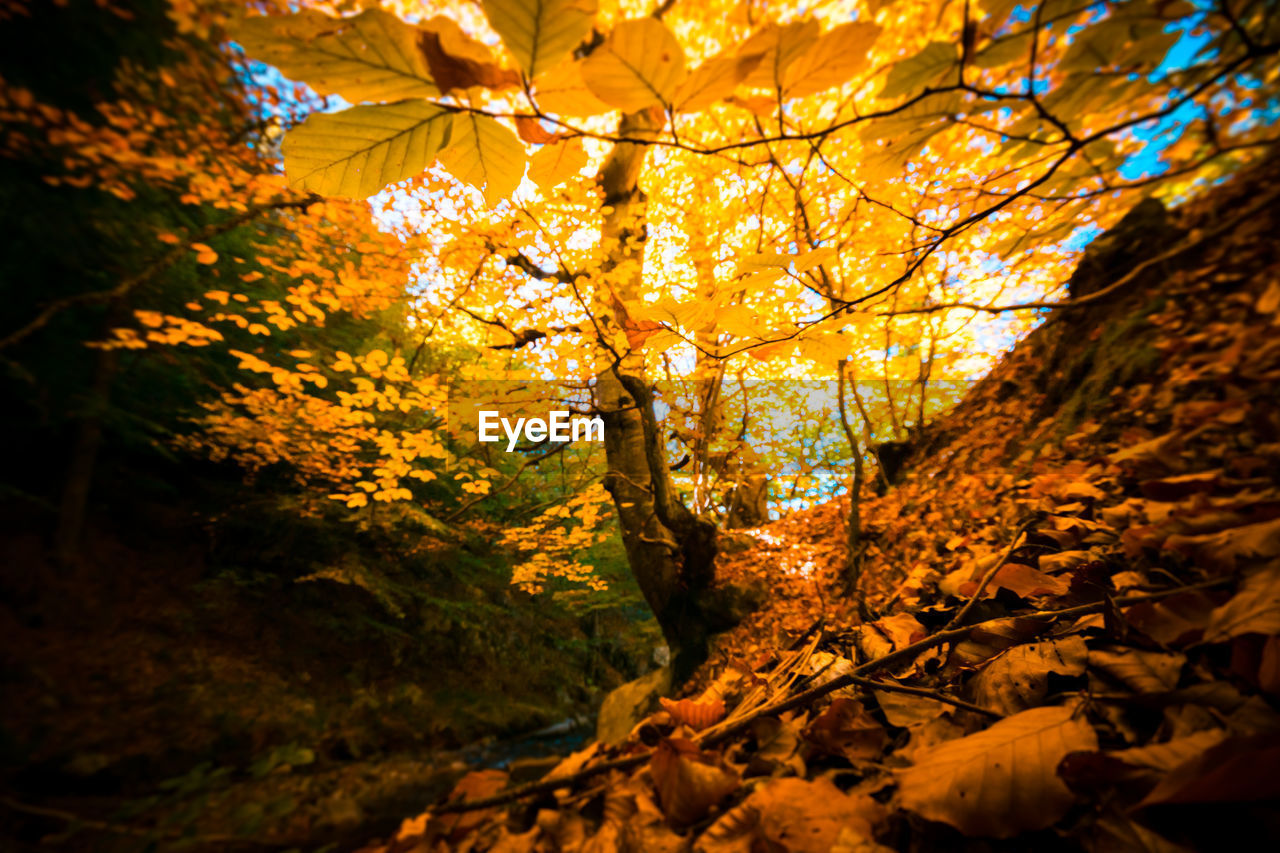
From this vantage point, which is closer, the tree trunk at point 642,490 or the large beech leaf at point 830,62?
the large beech leaf at point 830,62

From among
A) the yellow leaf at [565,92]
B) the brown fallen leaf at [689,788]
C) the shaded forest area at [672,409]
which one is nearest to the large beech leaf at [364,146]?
the shaded forest area at [672,409]

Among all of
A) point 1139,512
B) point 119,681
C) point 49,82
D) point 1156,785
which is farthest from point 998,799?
point 119,681

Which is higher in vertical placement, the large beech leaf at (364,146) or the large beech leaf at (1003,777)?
the large beech leaf at (364,146)

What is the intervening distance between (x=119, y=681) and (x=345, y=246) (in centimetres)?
378

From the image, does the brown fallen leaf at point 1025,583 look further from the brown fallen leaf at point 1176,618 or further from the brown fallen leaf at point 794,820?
the brown fallen leaf at point 794,820

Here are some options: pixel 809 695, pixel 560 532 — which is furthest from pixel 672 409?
pixel 809 695

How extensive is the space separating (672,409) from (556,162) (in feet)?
11.1

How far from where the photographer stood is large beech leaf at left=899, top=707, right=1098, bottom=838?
1.23ft

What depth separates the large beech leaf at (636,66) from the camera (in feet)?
1.22

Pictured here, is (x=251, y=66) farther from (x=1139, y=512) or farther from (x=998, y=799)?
(x=1139, y=512)

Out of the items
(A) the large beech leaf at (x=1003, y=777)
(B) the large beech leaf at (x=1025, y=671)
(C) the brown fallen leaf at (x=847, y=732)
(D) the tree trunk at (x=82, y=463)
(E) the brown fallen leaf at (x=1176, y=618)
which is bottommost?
(C) the brown fallen leaf at (x=847, y=732)

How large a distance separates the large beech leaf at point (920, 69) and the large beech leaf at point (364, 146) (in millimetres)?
482

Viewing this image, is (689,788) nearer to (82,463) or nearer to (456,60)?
(456,60)

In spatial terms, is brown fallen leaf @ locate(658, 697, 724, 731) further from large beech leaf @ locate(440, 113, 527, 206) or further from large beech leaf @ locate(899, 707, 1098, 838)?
large beech leaf @ locate(440, 113, 527, 206)
